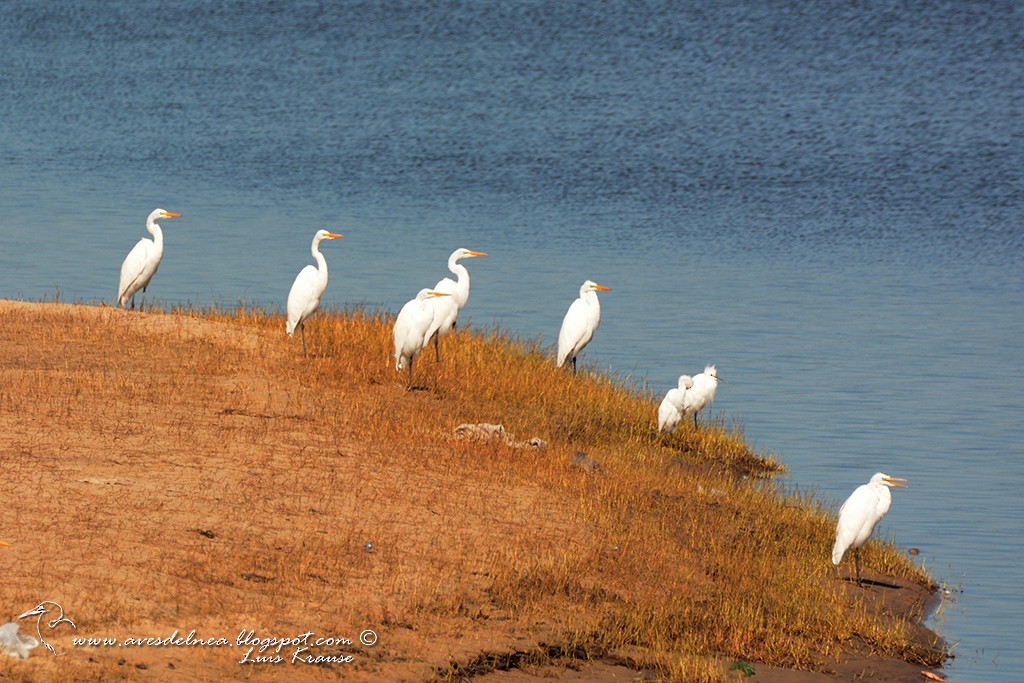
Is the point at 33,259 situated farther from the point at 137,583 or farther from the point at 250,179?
the point at 137,583

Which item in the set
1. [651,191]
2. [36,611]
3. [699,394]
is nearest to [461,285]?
[699,394]

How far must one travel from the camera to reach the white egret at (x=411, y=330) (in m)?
13.6

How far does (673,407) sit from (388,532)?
16.0 ft

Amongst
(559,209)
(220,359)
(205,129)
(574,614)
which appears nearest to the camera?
(574,614)

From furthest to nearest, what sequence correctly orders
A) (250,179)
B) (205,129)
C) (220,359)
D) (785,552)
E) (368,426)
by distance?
(205,129)
(250,179)
(220,359)
(368,426)
(785,552)

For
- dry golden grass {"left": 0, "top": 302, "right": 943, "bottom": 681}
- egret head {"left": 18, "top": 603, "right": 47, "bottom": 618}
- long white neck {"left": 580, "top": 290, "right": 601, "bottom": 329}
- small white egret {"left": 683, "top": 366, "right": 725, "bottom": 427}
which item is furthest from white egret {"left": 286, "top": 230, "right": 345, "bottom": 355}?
egret head {"left": 18, "top": 603, "right": 47, "bottom": 618}

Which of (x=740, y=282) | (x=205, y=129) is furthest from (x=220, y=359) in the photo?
(x=205, y=129)

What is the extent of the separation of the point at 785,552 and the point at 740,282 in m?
12.2

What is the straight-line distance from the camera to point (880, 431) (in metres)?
15.2

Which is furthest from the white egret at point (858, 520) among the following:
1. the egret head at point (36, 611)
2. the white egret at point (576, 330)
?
the egret head at point (36, 611)

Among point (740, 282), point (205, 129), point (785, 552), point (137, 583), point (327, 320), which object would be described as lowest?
point (137, 583)

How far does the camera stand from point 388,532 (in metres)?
9.46

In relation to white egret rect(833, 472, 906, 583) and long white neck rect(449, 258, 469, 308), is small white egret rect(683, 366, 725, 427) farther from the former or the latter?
white egret rect(833, 472, 906, 583)

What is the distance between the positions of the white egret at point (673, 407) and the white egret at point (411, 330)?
2322 millimetres
